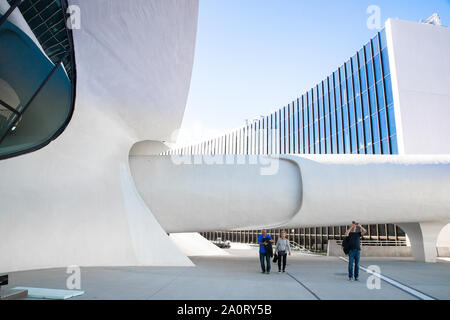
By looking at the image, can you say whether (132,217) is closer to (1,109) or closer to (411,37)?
(1,109)

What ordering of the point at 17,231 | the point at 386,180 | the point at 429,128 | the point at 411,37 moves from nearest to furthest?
the point at 17,231, the point at 386,180, the point at 429,128, the point at 411,37

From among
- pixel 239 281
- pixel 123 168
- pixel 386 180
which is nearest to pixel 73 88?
pixel 123 168

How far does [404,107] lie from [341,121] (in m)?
7.96

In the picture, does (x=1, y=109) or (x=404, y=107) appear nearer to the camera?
(x=1, y=109)

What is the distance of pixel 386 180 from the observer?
1314 cm

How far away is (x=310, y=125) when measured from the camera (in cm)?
3575

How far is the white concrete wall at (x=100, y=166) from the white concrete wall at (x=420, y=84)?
57.1ft

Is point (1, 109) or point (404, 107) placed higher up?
point (404, 107)

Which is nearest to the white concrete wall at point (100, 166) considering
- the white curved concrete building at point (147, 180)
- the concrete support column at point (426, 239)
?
the white curved concrete building at point (147, 180)

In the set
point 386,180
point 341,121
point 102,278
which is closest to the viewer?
point 102,278

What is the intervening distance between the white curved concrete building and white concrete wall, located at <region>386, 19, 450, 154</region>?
957cm

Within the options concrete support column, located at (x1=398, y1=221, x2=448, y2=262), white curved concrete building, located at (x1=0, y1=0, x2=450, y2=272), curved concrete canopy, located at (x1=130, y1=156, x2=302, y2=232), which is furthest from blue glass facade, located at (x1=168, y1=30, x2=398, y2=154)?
curved concrete canopy, located at (x1=130, y1=156, x2=302, y2=232)

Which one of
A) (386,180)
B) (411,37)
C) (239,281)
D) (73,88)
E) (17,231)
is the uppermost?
(411,37)

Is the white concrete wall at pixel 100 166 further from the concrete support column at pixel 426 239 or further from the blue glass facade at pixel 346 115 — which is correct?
the blue glass facade at pixel 346 115
